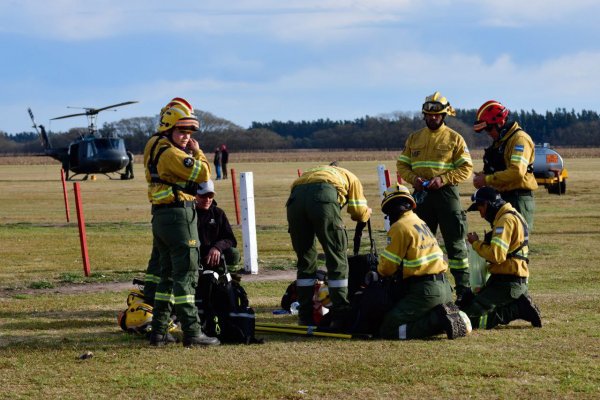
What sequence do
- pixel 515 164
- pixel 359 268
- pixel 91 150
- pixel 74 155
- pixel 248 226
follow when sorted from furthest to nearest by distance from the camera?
1. pixel 74 155
2. pixel 91 150
3. pixel 248 226
4. pixel 515 164
5. pixel 359 268

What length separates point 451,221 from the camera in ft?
34.2

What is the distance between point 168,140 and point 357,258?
251 centimetres

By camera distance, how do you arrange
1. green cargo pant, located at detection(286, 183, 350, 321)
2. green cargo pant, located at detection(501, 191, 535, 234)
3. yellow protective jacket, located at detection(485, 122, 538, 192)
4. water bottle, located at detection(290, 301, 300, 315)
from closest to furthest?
green cargo pant, located at detection(286, 183, 350, 321), yellow protective jacket, located at detection(485, 122, 538, 192), green cargo pant, located at detection(501, 191, 535, 234), water bottle, located at detection(290, 301, 300, 315)

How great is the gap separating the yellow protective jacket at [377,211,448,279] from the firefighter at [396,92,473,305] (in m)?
1.70

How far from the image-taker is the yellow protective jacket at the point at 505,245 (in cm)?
907

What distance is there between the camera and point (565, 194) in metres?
33.7

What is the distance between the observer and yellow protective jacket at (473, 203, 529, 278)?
357 inches

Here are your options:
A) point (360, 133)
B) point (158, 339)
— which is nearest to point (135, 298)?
point (158, 339)

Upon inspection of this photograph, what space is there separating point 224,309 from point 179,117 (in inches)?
72.1

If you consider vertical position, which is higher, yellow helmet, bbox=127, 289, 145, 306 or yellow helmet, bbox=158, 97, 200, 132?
yellow helmet, bbox=158, 97, 200, 132

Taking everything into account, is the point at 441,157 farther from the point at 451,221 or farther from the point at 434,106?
the point at 451,221

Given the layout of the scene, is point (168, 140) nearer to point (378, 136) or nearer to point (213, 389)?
point (213, 389)

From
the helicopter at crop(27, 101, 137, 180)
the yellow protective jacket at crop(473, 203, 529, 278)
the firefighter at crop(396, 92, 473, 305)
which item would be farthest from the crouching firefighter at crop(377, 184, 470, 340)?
the helicopter at crop(27, 101, 137, 180)

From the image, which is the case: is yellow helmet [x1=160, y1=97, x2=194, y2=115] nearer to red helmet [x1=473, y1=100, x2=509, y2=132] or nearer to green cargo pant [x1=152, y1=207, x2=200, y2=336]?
green cargo pant [x1=152, y1=207, x2=200, y2=336]
